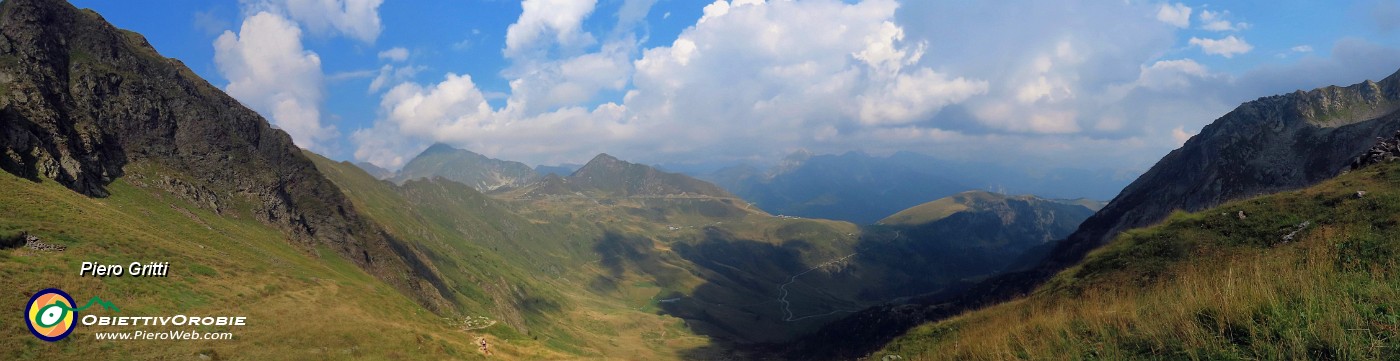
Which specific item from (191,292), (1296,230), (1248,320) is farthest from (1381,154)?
(191,292)

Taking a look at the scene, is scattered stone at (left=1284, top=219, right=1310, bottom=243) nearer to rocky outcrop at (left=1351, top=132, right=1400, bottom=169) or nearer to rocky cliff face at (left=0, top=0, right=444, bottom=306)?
rocky outcrop at (left=1351, top=132, right=1400, bottom=169)

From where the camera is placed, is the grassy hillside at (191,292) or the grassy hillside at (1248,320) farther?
the grassy hillside at (191,292)

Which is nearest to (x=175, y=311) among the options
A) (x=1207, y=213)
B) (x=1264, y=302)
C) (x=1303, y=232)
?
(x=1264, y=302)

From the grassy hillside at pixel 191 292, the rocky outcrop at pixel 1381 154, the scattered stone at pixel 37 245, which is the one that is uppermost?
the rocky outcrop at pixel 1381 154

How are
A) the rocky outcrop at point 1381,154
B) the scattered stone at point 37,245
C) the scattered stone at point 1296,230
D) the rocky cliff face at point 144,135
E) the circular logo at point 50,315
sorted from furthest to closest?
the rocky cliff face at point 144,135
the rocky outcrop at point 1381,154
the scattered stone at point 37,245
the scattered stone at point 1296,230
the circular logo at point 50,315

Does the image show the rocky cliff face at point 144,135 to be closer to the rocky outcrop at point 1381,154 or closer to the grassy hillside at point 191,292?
the grassy hillside at point 191,292

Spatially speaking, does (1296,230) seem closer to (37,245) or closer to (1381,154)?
(1381,154)

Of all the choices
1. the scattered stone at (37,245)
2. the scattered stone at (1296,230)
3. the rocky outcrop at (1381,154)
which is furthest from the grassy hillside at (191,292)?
the rocky outcrop at (1381,154)
